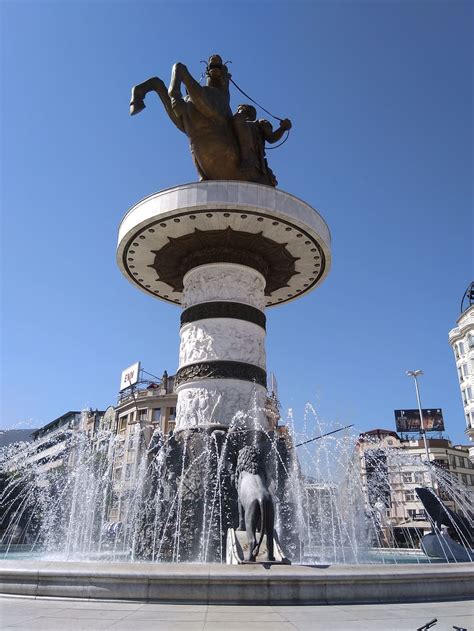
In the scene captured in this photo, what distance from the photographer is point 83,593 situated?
5.69m

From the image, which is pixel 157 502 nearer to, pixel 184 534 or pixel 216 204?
pixel 184 534

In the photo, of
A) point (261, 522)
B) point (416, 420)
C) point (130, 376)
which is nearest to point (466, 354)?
point (416, 420)

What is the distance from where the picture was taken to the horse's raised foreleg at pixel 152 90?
14.2 metres

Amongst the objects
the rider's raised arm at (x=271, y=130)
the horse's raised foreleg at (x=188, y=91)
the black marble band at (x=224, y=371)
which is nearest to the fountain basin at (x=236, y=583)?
the black marble band at (x=224, y=371)

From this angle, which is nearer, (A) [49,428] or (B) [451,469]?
(B) [451,469]

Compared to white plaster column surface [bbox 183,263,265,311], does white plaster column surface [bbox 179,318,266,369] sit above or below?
below

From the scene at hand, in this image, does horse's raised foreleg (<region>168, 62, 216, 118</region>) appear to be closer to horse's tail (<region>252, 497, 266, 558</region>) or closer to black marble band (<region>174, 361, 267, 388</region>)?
black marble band (<region>174, 361, 267, 388</region>)

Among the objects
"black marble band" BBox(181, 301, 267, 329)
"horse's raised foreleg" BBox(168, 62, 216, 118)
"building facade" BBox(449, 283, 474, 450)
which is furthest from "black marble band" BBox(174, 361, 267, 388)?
"building facade" BBox(449, 283, 474, 450)

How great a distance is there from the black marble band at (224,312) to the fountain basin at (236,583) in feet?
25.4

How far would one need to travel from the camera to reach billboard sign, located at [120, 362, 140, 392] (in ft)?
180

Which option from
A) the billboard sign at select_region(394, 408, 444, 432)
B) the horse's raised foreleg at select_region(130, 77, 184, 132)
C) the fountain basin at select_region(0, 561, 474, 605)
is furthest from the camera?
the billboard sign at select_region(394, 408, 444, 432)

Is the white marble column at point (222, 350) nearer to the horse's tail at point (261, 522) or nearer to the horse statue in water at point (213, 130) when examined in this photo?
the horse statue in water at point (213, 130)

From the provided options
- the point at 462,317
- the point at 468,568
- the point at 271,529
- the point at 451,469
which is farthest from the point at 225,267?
the point at 451,469

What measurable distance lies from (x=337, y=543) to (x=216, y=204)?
10034 mm
